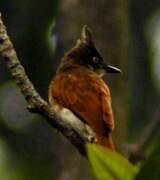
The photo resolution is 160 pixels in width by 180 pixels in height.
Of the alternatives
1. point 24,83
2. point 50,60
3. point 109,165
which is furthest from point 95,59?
point 109,165

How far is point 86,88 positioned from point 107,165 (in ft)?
7.29

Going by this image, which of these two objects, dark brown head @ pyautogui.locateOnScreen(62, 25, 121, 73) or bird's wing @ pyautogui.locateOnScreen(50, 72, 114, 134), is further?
dark brown head @ pyautogui.locateOnScreen(62, 25, 121, 73)

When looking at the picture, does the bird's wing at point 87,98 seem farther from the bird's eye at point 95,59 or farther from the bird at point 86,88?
the bird's eye at point 95,59

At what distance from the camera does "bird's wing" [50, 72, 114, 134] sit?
10.3ft

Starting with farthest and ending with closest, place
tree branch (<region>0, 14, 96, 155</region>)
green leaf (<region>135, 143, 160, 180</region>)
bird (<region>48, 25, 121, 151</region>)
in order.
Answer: bird (<region>48, 25, 121, 151</region>) < tree branch (<region>0, 14, 96, 155</region>) < green leaf (<region>135, 143, 160, 180</region>)

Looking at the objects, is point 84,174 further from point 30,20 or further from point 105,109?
point 30,20

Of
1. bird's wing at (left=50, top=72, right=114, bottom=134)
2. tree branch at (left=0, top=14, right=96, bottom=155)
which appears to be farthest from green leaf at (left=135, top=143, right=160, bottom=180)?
bird's wing at (left=50, top=72, right=114, bottom=134)

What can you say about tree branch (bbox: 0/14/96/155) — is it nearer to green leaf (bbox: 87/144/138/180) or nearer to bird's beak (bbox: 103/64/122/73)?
green leaf (bbox: 87/144/138/180)

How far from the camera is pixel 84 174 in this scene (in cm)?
316

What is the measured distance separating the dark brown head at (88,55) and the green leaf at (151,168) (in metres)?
2.17

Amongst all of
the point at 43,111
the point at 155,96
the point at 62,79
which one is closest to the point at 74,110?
the point at 62,79

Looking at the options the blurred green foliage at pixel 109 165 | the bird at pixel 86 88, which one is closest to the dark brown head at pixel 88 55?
the bird at pixel 86 88

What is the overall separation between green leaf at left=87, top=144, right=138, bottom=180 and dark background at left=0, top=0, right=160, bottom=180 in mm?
2377

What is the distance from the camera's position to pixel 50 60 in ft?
16.1
